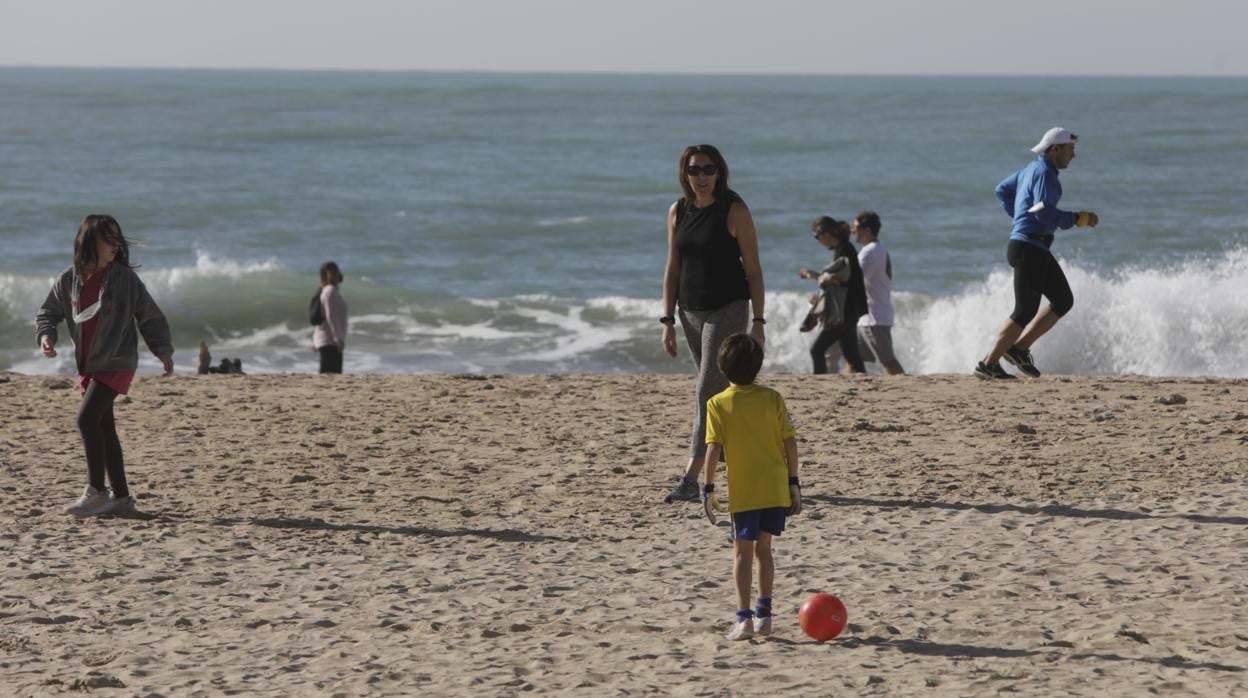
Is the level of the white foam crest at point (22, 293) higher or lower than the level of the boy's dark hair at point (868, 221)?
lower

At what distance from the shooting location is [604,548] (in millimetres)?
6770

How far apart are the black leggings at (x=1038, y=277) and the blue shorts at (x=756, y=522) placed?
470 centimetres

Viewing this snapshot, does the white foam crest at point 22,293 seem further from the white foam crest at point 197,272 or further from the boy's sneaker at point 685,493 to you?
the boy's sneaker at point 685,493

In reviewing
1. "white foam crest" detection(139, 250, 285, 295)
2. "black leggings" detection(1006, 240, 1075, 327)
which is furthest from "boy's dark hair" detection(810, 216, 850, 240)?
"white foam crest" detection(139, 250, 285, 295)

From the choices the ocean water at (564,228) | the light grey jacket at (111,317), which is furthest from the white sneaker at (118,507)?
the ocean water at (564,228)

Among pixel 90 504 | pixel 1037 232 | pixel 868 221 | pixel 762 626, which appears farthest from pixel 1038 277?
pixel 90 504

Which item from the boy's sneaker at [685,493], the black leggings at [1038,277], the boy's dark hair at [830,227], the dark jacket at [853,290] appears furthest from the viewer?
the dark jacket at [853,290]

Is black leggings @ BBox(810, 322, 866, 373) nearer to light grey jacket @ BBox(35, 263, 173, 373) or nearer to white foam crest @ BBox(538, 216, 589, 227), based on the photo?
light grey jacket @ BBox(35, 263, 173, 373)

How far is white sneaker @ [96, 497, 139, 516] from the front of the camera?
23.6 ft

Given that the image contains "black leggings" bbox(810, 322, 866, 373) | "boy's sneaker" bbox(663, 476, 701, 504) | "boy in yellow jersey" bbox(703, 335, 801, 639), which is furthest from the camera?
"black leggings" bbox(810, 322, 866, 373)

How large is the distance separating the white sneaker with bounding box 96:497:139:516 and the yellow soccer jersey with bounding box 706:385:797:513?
297 cm

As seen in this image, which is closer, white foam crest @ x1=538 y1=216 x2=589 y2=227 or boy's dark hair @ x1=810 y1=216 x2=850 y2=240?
boy's dark hair @ x1=810 y1=216 x2=850 y2=240

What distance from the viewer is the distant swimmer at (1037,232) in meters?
9.46

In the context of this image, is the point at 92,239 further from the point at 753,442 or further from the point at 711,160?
the point at 753,442
